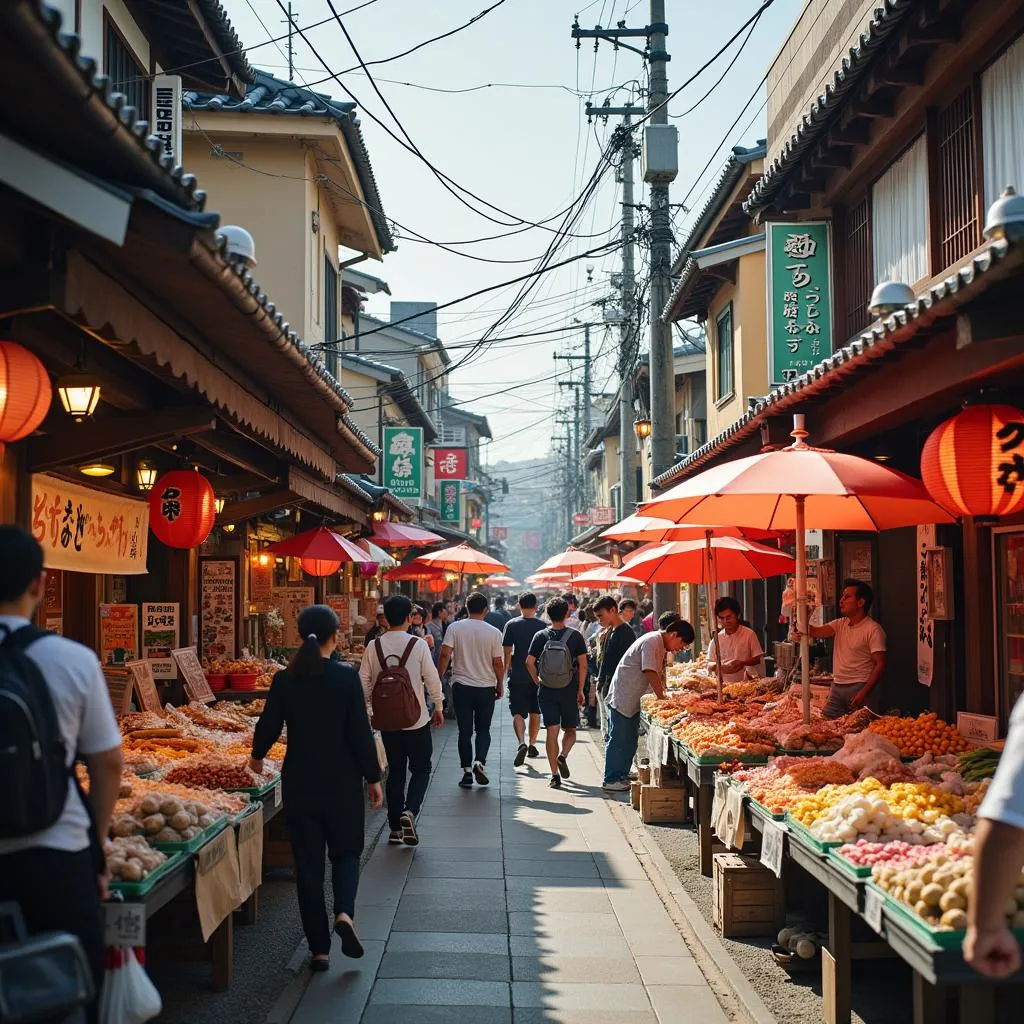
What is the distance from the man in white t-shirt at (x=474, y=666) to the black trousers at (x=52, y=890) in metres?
9.41

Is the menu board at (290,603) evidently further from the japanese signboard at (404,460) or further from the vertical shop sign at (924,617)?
the japanese signboard at (404,460)

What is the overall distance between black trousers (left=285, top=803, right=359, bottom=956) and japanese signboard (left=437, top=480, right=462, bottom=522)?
146 ft

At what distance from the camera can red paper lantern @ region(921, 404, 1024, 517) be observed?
24.6 ft

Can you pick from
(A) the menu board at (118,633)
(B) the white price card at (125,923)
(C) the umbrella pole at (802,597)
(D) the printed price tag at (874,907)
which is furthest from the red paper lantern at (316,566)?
(D) the printed price tag at (874,907)

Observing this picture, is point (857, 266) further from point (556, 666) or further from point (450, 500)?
point (450, 500)

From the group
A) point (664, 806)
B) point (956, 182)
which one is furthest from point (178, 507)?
point (956, 182)

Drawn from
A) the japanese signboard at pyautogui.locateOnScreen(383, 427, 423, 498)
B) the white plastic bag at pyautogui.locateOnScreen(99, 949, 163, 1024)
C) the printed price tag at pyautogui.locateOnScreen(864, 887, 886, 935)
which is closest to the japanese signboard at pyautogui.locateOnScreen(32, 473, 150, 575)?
the white plastic bag at pyautogui.locateOnScreen(99, 949, 163, 1024)

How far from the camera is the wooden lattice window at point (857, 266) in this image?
42.7 feet

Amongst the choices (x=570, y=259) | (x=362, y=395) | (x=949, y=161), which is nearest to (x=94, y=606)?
(x=570, y=259)

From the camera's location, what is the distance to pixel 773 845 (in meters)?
7.08

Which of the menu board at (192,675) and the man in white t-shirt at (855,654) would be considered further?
the menu board at (192,675)

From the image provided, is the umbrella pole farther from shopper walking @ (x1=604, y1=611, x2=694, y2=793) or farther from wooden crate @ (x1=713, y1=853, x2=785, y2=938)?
shopper walking @ (x1=604, y1=611, x2=694, y2=793)

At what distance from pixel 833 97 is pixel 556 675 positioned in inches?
281

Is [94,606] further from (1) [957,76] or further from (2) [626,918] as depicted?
(1) [957,76]
